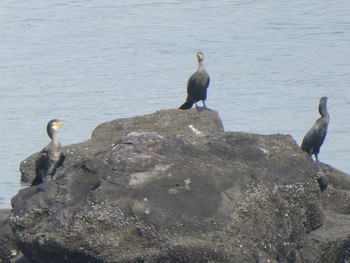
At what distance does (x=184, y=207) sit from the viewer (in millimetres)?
7531

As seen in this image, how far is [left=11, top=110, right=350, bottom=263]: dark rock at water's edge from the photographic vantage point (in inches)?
291

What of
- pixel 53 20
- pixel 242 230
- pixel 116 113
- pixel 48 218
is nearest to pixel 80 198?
pixel 48 218

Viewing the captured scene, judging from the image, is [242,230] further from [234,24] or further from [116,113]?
[234,24]

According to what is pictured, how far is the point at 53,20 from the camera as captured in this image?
25.8 metres

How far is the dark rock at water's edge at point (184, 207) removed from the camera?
7395 mm

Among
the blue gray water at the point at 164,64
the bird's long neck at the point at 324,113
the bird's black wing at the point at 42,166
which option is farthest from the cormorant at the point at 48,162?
the bird's long neck at the point at 324,113

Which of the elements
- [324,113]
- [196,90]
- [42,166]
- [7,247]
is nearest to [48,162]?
[42,166]

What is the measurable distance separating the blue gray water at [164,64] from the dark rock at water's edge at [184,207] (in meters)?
4.64

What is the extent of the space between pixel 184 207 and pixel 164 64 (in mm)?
12880

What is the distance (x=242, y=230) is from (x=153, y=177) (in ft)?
2.36

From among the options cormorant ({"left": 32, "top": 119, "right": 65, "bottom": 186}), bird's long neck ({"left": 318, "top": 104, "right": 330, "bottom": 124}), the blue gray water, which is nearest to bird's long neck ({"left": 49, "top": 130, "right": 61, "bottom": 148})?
cormorant ({"left": 32, "top": 119, "right": 65, "bottom": 186})

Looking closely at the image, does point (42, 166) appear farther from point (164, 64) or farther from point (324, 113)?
→ point (164, 64)

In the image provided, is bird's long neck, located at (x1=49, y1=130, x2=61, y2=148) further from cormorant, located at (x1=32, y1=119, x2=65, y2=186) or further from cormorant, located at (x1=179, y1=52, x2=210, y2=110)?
cormorant, located at (x1=179, y1=52, x2=210, y2=110)

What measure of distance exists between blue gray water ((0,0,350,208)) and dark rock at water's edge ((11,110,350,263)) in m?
4.64
